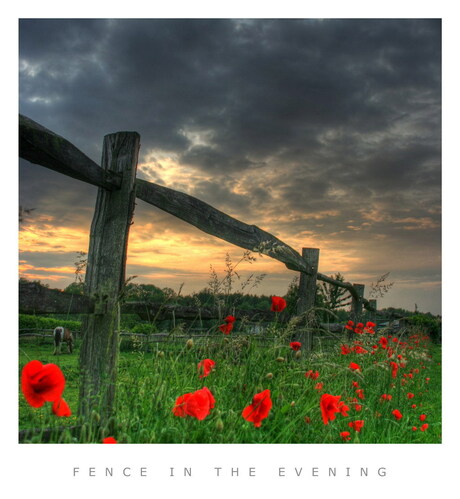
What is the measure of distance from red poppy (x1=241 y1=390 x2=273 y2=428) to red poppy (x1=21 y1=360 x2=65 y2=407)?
779 millimetres

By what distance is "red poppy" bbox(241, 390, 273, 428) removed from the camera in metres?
2.02

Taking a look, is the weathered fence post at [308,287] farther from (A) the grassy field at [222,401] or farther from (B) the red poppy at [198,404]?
(B) the red poppy at [198,404]

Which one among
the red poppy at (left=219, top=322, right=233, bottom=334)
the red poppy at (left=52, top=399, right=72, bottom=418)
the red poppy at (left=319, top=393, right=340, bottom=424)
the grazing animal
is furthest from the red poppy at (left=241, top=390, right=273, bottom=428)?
the grazing animal

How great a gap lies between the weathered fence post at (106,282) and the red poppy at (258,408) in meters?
0.75

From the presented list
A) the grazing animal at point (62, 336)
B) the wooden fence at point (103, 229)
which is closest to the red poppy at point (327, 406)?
the wooden fence at point (103, 229)

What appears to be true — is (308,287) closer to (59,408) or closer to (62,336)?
(62,336)

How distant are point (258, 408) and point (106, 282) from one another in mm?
1038

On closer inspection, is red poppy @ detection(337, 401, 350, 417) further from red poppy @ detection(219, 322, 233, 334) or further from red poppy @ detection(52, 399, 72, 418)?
red poppy @ detection(52, 399, 72, 418)

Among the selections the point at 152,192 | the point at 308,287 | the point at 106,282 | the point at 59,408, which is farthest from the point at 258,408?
the point at 308,287

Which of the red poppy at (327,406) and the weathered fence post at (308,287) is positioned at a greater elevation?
the weathered fence post at (308,287)

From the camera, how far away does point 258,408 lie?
2047 mm

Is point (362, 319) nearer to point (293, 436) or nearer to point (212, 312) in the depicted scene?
point (212, 312)

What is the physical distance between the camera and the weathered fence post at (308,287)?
4.74 metres
